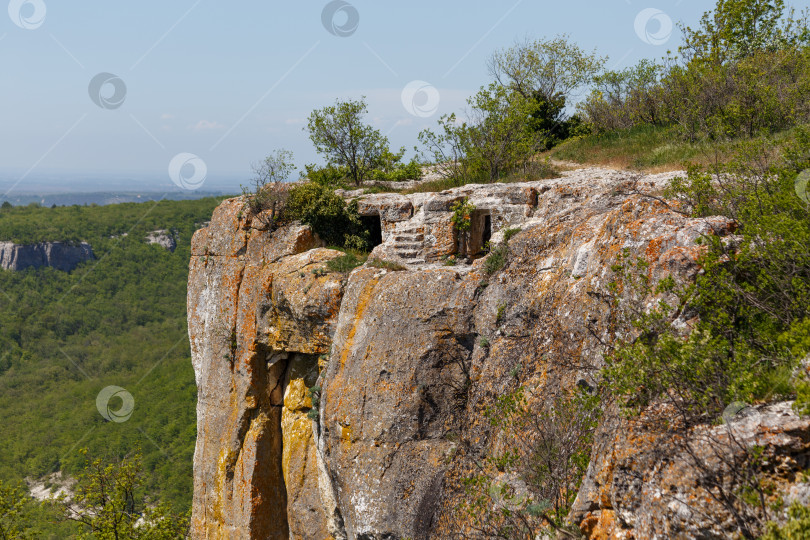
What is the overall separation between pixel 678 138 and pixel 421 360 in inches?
492

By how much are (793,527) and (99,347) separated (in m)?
95.0

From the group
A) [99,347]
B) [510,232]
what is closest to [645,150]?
[510,232]

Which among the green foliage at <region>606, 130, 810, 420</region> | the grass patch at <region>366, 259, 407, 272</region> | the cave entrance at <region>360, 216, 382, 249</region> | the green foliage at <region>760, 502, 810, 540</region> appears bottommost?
the green foliage at <region>760, 502, 810, 540</region>

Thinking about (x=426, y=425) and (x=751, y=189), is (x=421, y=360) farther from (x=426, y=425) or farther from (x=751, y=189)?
(x=751, y=189)

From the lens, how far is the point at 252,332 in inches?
702

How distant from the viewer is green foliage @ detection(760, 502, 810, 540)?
4102 mm

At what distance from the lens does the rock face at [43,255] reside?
101250 millimetres

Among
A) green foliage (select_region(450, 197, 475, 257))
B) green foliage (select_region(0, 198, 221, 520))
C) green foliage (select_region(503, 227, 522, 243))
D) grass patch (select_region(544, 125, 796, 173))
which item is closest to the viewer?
green foliage (select_region(503, 227, 522, 243))

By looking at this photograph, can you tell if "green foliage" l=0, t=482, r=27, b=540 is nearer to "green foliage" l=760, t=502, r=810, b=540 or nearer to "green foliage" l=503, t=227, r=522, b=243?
"green foliage" l=503, t=227, r=522, b=243

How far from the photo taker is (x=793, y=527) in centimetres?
414

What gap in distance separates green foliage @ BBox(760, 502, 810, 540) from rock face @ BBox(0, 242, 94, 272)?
120251mm

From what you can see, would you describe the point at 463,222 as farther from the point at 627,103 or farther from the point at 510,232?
the point at 627,103

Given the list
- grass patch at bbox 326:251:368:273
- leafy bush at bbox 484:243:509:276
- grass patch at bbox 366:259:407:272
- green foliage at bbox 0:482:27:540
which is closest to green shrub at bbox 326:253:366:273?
grass patch at bbox 326:251:368:273

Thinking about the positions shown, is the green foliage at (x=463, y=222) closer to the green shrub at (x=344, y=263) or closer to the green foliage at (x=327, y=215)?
the green shrub at (x=344, y=263)
